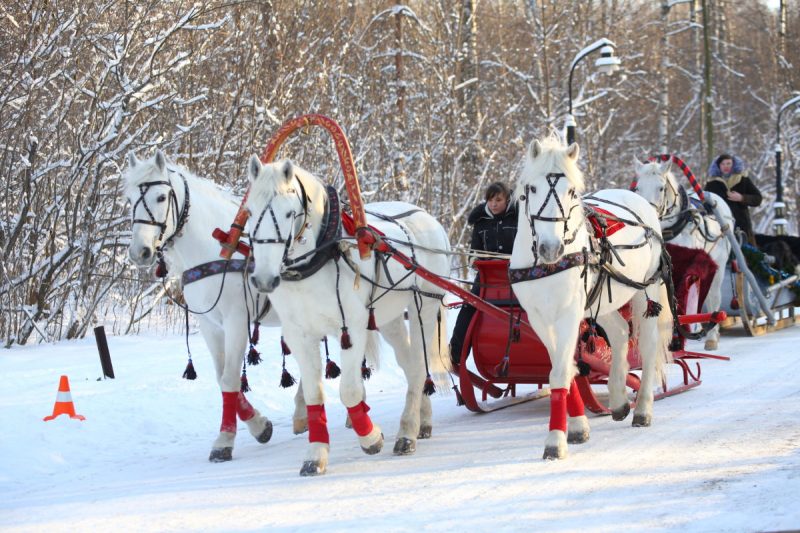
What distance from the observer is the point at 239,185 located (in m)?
12.9

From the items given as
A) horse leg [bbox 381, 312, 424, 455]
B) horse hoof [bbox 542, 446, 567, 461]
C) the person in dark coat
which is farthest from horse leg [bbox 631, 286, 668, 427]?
the person in dark coat

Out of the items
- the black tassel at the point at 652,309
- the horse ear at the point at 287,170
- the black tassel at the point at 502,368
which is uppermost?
the horse ear at the point at 287,170

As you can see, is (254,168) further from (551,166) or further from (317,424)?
(551,166)

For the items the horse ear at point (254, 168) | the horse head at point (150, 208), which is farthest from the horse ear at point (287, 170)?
the horse head at point (150, 208)

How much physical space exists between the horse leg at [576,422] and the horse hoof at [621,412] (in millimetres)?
830

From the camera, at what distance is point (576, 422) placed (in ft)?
20.8

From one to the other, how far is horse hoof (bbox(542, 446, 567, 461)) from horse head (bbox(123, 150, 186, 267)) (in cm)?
295

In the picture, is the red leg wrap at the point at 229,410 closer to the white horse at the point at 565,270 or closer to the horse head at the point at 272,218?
the horse head at the point at 272,218

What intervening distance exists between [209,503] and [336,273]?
1.61m

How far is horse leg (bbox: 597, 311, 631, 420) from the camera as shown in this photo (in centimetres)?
712

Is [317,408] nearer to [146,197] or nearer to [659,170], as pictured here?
[146,197]

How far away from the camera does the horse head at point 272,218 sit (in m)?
5.47

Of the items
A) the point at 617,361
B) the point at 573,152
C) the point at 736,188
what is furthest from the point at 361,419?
the point at 736,188

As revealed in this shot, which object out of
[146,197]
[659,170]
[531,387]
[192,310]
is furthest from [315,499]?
[659,170]
